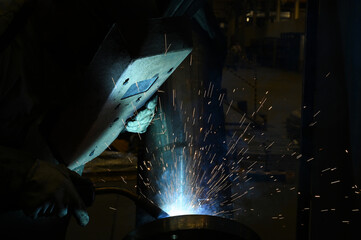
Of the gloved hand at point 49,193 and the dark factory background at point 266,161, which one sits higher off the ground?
the dark factory background at point 266,161

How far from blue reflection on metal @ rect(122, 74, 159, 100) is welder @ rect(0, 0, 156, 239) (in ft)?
0.81

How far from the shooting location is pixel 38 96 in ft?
5.17

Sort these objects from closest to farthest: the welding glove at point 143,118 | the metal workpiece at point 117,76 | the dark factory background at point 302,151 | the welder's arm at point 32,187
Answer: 1. the welder's arm at point 32,187
2. the metal workpiece at point 117,76
3. the dark factory background at point 302,151
4. the welding glove at point 143,118

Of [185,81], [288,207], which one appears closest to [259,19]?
[288,207]

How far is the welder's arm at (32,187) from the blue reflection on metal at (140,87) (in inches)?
20.3

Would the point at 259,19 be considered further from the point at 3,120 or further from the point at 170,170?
the point at 3,120

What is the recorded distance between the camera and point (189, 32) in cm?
180

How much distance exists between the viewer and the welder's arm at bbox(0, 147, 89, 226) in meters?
1.38

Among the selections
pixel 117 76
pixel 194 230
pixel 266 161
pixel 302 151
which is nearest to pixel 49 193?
pixel 117 76

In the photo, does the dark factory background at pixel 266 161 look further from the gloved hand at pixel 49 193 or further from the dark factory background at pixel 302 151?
the gloved hand at pixel 49 193

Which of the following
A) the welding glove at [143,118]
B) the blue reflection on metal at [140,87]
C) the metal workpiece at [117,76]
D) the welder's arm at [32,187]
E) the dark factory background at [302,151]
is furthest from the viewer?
the welding glove at [143,118]

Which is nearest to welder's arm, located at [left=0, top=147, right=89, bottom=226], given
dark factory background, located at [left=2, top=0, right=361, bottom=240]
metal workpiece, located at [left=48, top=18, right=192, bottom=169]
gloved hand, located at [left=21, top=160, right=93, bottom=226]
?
gloved hand, located at [left=21, top=160, right=93, bottom=226]

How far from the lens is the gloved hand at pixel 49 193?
1397mm

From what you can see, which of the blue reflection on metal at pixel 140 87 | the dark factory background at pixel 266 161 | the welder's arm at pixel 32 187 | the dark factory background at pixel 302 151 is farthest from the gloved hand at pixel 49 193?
the dark factory background at pixel 302 151
